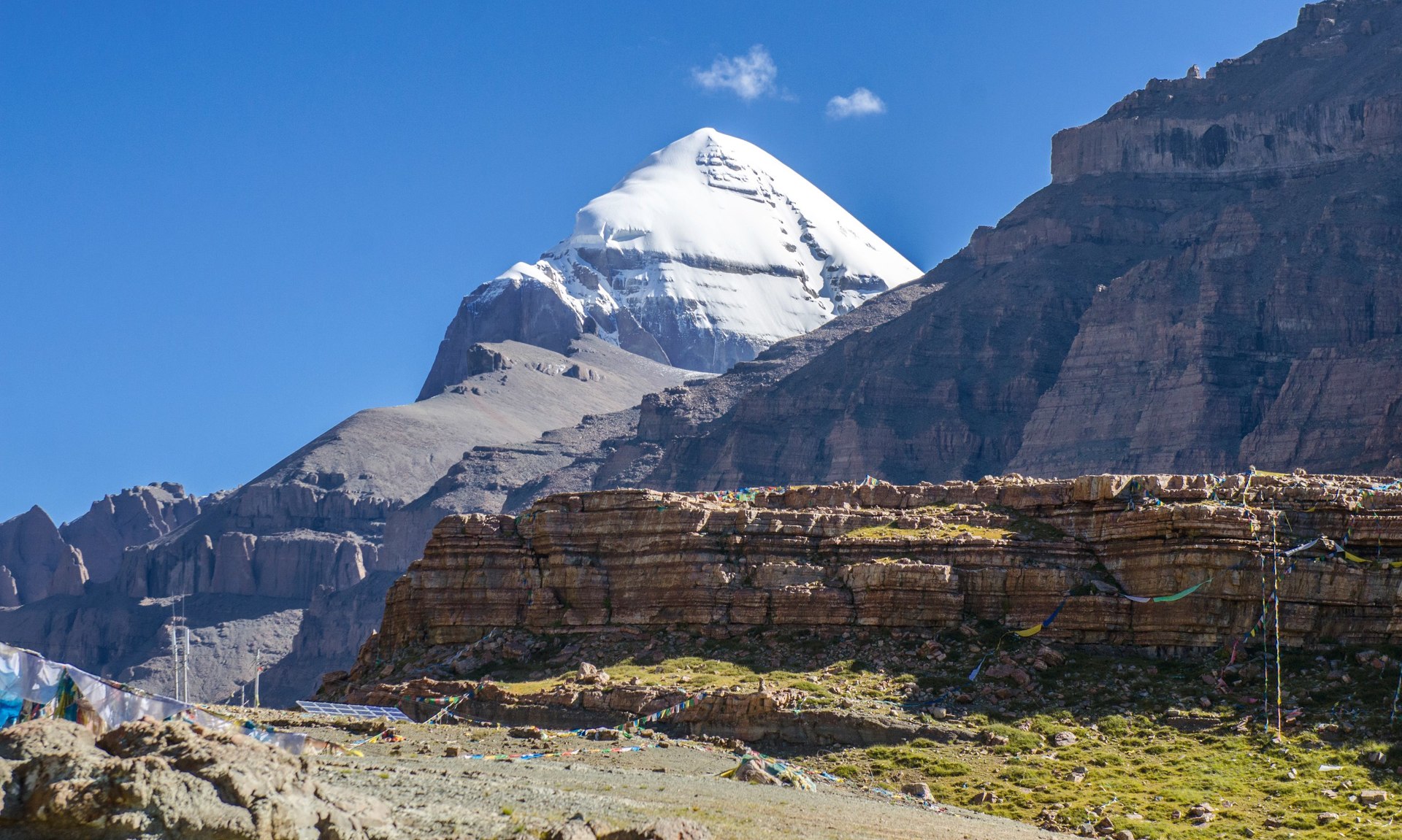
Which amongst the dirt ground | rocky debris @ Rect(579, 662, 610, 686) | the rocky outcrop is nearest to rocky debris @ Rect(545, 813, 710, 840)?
the dirt ground

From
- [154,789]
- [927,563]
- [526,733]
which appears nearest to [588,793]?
[154,789]

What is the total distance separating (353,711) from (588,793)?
1947 centimetres

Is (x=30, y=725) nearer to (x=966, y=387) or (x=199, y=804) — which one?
(x=199, y=804)

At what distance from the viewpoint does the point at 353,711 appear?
2044 inches

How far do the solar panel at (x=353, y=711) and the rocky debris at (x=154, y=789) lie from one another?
86.8 feet

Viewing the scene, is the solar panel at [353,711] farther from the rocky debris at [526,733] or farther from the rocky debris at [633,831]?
the rocky debris at [633,831]

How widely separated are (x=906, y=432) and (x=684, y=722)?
146 metres

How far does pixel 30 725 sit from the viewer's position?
24.2 metres

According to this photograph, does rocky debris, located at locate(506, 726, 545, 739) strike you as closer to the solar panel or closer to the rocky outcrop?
the solar panel

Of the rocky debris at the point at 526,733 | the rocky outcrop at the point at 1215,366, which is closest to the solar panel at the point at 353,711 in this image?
the rocky debris at the point at 526,733

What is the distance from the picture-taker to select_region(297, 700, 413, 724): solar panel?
169 feet

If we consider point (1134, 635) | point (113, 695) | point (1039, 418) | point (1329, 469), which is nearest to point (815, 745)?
point (1134, 635)

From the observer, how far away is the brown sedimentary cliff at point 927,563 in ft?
170

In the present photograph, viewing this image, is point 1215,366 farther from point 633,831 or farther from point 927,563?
point 633,831
